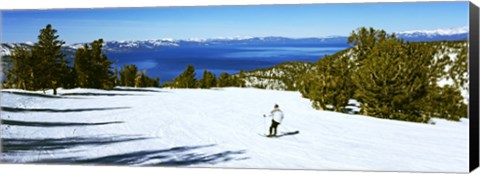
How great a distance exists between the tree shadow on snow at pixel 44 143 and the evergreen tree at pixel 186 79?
5.66 ft

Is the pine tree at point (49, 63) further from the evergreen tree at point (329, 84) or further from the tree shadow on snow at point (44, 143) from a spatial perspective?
the evergreen tree at point (329, 84)

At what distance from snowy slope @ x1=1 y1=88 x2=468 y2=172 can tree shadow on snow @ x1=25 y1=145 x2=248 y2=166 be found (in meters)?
0.02

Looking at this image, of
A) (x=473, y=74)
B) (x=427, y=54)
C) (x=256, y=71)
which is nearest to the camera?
(x=473, y=74)

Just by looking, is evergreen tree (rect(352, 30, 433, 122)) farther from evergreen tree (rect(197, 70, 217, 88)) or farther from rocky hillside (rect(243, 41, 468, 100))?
evergreen tree (rect(197, 70, 217, 88))

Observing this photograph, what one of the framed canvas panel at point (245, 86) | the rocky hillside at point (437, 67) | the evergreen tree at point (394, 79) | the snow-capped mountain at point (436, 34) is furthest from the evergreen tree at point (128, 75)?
the snow-capped mountain at point (436, 34)

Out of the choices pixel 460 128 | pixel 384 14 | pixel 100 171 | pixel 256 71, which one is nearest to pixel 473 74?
pixel 460 128

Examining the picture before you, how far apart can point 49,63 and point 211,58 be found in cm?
338

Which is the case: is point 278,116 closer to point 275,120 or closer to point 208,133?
point 275,120

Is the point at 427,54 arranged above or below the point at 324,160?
above

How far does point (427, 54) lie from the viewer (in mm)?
14031

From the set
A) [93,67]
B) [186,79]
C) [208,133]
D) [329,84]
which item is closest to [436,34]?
[329,84]

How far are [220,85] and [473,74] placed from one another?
4.65m

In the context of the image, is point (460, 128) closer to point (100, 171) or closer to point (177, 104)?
point (177, 104)

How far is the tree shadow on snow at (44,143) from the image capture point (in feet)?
50.7
